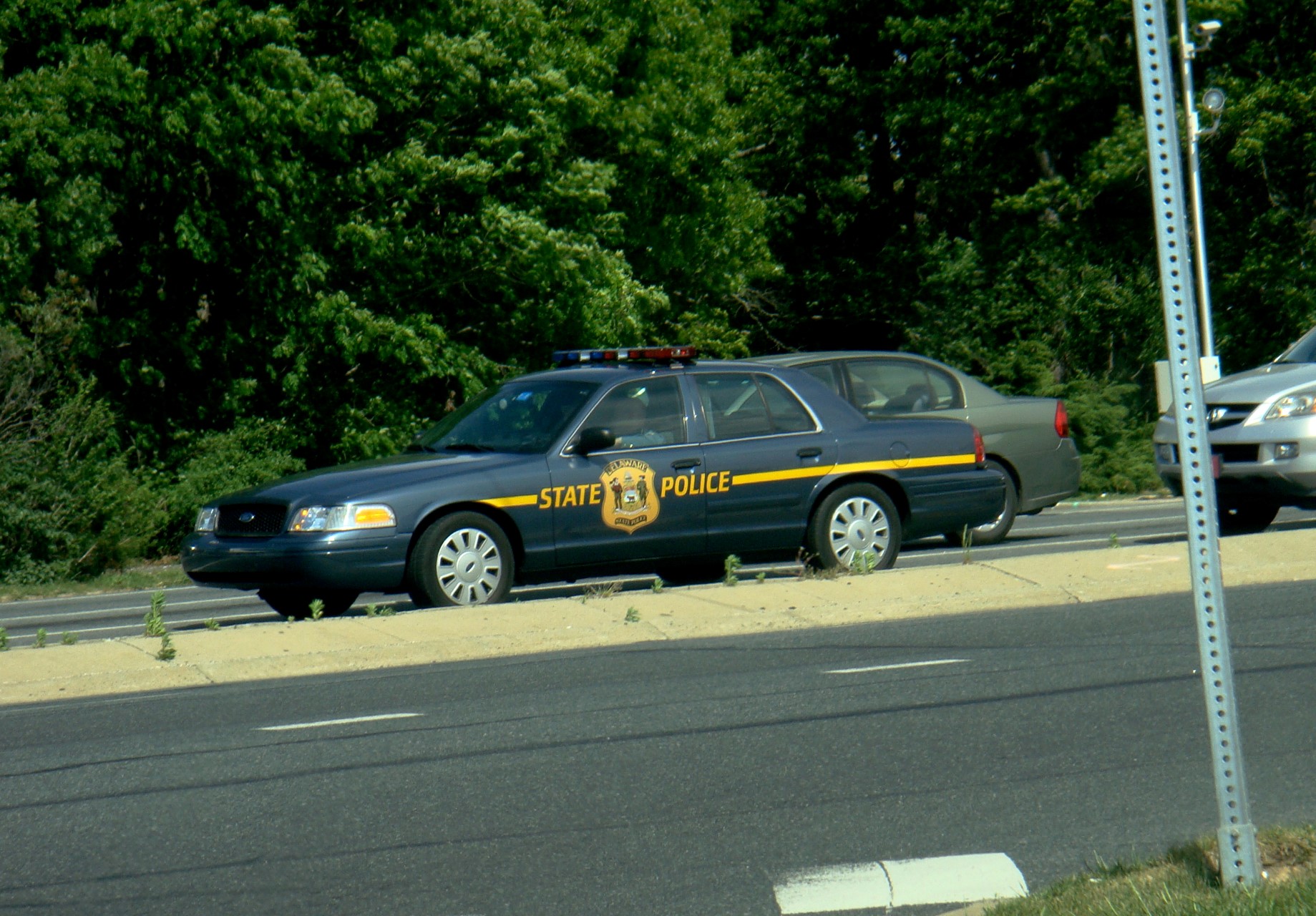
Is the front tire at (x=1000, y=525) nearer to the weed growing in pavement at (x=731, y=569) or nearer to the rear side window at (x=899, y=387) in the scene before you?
the rear side window at (x=899, y=387)

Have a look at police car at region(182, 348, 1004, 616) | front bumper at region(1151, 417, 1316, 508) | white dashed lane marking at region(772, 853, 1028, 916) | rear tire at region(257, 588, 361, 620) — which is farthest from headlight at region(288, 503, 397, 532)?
front bumper at region(1151, 417, 1316, 508)

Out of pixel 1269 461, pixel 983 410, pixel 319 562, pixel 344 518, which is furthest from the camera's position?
pixel 983 410

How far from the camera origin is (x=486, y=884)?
4855 mm

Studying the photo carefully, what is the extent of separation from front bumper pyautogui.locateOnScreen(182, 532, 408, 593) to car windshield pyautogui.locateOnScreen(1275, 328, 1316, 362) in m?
7.60

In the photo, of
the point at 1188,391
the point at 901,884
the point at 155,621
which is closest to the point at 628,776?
the point at 901,884

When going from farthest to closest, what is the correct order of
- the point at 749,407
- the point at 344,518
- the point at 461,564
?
1. the point at 749,407
2. the point at 461,564
3. the point at 344,518

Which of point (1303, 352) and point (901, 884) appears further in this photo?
point (1303, 352)

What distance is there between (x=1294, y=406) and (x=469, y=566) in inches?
250

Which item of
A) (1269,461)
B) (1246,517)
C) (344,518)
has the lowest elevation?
(1246,517)

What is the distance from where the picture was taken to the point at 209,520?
35.1ft

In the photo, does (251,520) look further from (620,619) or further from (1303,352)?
(1303,352)

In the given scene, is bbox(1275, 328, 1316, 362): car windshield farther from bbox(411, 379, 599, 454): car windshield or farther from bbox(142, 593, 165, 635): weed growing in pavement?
bbox(142, 593, 165, 635): weed growing in pavement

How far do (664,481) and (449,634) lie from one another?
240 cm

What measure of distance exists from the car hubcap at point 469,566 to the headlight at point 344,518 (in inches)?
16.2
